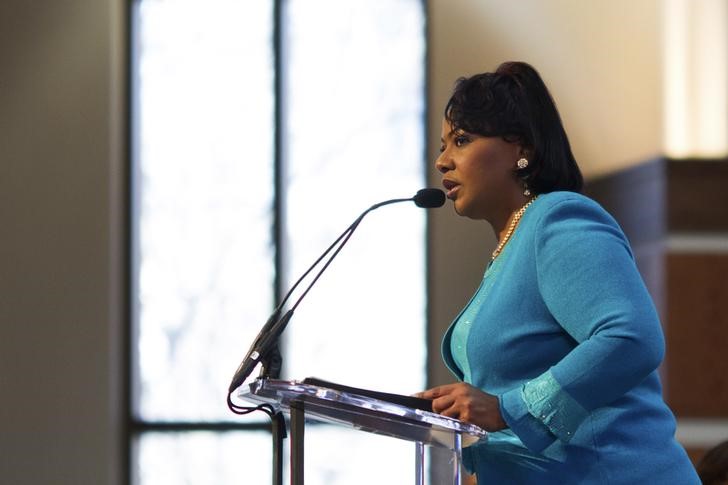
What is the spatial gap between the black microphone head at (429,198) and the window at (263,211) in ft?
12.5

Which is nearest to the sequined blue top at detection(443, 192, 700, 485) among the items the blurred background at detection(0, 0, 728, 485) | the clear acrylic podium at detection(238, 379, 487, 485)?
the clear acrylic podium at detection(238, 379, 487, 485)

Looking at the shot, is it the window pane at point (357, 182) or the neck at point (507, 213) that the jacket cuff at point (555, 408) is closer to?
the neck at point (507, 213)

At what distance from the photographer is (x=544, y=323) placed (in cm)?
208

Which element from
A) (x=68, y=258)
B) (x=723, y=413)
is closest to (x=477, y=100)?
(x=723, y=413)

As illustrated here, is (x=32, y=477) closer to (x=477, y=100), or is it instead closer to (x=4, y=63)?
(x=4, y=63)

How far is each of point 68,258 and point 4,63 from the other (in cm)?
94

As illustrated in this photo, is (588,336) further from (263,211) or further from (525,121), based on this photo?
(263,211)

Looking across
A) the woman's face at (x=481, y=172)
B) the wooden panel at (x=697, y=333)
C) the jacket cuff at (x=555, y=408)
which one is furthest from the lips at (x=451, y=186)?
the wooden panel at (x=697, y=333)

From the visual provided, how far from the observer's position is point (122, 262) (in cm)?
611

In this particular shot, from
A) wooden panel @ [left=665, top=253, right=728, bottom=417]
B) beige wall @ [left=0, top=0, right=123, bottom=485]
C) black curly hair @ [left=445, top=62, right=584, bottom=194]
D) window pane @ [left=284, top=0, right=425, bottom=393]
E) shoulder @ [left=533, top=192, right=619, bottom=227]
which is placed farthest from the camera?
window pane @ [left=284, top=0, right=425, bottom=393]

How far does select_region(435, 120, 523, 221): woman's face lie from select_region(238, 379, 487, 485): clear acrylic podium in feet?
1.53

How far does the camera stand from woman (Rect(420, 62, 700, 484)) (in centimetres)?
197

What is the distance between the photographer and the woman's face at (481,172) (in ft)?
7.37

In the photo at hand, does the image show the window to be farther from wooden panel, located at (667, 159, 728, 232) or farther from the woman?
the woman
